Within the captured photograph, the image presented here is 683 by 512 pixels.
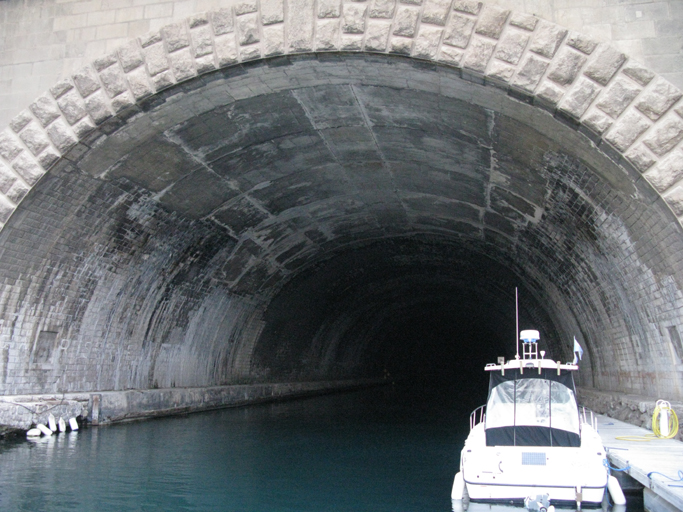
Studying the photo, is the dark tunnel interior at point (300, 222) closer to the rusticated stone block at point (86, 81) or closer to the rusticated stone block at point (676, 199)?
the rusticated stone block at point (676, 199)

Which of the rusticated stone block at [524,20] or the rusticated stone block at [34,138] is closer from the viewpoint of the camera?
the rusticated stone block at [524,20]

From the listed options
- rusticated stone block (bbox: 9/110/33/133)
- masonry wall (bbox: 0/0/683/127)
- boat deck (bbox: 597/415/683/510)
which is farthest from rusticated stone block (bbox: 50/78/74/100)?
boat deck (bbox: 597/415/683/510)

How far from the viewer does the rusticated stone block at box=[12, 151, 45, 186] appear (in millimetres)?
10172

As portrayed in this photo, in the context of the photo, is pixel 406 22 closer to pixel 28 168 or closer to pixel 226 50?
pixel 226 50

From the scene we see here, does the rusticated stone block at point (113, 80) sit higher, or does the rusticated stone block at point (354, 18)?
the rusticated stone block at point (354, 18)

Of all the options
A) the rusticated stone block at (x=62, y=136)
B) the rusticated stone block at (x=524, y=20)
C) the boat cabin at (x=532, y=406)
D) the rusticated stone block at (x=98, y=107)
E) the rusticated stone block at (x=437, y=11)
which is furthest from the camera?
the rusticated stone block at (x=62, y=136)

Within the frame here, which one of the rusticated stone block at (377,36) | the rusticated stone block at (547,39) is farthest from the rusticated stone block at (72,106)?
the rusticated stone block at (547,39)

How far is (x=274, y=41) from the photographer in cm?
909

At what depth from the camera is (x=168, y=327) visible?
17.2m

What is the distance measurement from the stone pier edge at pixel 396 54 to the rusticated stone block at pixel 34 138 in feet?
0.05

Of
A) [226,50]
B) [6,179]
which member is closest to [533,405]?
[226,50]

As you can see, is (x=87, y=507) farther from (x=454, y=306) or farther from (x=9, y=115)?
(x=454, y=306)

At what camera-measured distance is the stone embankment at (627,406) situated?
1144 cm

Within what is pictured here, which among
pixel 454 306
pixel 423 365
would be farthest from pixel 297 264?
pixel 423 365
